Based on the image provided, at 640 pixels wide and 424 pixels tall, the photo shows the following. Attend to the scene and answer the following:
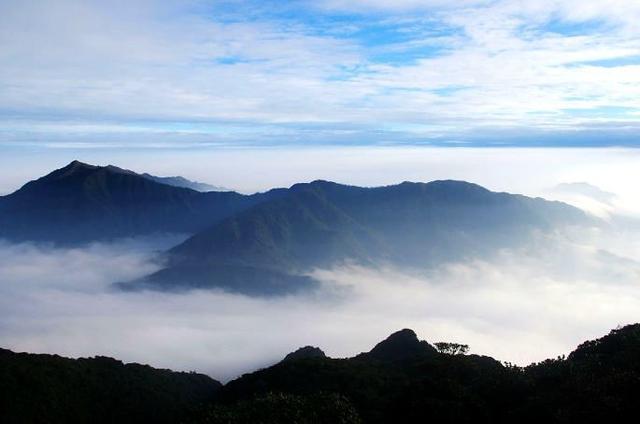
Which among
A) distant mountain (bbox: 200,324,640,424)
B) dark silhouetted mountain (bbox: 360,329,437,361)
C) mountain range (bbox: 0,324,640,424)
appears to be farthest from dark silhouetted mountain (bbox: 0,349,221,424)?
dark silhouetted mountain (bbox: 360,329,437,361)

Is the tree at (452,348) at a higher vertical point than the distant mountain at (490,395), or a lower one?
higher

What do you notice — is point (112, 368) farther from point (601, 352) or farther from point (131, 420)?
point (601, 352)

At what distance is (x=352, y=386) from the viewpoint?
86438 mm

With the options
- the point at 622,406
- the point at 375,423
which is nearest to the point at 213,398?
the point at 375,423

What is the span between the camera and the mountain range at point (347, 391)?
154 feet

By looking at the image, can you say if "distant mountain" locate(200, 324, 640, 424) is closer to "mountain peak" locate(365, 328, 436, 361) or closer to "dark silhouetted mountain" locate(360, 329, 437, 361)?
"dark silhouetted mountain" locate(360, 329, 437, 361)

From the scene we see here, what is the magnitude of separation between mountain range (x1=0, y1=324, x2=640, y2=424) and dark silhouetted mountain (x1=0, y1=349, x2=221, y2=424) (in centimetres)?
20

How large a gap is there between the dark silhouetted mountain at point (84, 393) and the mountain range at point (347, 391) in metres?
0.20

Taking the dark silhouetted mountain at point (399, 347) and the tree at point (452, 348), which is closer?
the tree at point (452, 348)

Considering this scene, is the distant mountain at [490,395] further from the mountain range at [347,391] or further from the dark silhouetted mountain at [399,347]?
the dark silhouetted mountain at [399,347]

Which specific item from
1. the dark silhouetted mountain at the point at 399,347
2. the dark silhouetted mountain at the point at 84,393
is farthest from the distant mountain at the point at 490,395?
the dark silhouetted mountain at the point at 399,347

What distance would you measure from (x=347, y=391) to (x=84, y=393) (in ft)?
146

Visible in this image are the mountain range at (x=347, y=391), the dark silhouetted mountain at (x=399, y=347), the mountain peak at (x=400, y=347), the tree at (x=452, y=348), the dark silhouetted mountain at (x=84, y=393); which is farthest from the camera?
the mountain peak at (x=400, y=347)

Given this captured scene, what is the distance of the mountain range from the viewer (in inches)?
1844
